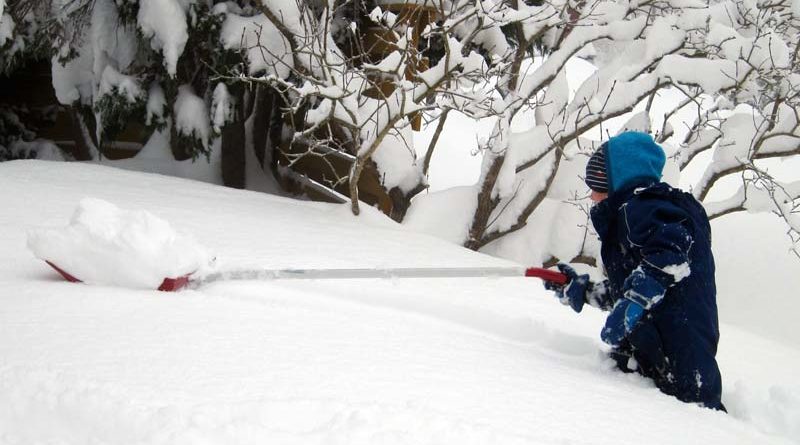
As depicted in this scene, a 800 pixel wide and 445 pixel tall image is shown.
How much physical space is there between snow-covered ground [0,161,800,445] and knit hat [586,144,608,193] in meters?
0.71

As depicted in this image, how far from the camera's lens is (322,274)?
3.29m

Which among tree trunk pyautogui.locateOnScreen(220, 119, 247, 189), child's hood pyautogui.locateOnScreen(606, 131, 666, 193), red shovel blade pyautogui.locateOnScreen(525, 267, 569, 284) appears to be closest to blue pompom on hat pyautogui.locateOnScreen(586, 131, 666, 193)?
child's hood pyautogui.locateOnScreen(606, 131, 666, 193)

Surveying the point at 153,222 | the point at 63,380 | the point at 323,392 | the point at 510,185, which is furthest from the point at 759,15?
the point at 63,380

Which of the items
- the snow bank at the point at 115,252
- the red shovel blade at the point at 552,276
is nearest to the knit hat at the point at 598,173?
the red shovel blade at the point at 552,276

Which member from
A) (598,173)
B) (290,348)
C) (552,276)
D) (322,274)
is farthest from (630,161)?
(290,348)

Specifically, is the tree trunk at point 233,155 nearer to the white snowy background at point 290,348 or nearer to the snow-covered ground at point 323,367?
the white snowy background at point 290,348

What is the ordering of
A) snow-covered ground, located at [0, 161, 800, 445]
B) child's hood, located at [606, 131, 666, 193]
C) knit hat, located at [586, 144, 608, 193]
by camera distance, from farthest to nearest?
knit hat, located at [586, 144, 608, 193] < child's hood, located at [606, 131, 666, 193] < snow-covered ground, located at [0, 161, 800, 445]

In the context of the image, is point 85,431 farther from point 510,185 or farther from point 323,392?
point 510,185

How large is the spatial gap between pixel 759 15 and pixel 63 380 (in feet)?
20.4

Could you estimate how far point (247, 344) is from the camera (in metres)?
2.37

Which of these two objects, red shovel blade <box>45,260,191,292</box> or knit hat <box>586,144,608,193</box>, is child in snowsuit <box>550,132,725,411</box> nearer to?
knit hat <box>586,144,608,193</box>

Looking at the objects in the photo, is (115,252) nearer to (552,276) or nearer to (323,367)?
(323,367)

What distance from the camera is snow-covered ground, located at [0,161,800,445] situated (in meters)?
1.84

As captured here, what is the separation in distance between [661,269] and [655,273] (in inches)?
1.3
